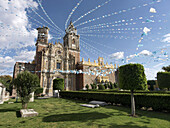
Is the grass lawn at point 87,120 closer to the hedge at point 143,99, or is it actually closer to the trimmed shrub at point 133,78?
the hedge at point 143,99

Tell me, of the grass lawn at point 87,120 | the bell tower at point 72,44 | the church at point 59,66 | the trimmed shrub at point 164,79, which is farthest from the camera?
the bell tower at point 72,44

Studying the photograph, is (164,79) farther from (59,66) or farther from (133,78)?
(59,66)

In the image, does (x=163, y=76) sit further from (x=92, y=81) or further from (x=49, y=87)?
(x=49, y=87)

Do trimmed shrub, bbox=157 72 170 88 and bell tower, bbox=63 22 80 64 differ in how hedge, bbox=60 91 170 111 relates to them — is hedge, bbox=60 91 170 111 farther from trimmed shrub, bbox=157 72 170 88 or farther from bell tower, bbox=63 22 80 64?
bell tower, bbox=63 22 80 64

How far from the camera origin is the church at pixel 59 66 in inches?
1025

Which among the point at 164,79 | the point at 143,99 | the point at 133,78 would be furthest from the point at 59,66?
the point at 133,78

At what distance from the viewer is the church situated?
26.0m

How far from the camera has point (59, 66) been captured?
29781 millimetres

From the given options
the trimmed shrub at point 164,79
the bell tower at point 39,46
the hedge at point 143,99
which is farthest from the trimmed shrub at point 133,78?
the bell tower at point 39,46

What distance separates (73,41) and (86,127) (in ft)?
108

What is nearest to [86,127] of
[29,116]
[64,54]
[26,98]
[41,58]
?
[29,116]

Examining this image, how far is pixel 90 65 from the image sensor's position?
3088cm

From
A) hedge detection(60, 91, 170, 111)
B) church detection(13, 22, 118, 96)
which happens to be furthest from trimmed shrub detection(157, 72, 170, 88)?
hedge detection(60, 91, 170, 111)

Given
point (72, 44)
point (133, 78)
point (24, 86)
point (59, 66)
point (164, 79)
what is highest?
point (72, 44)
